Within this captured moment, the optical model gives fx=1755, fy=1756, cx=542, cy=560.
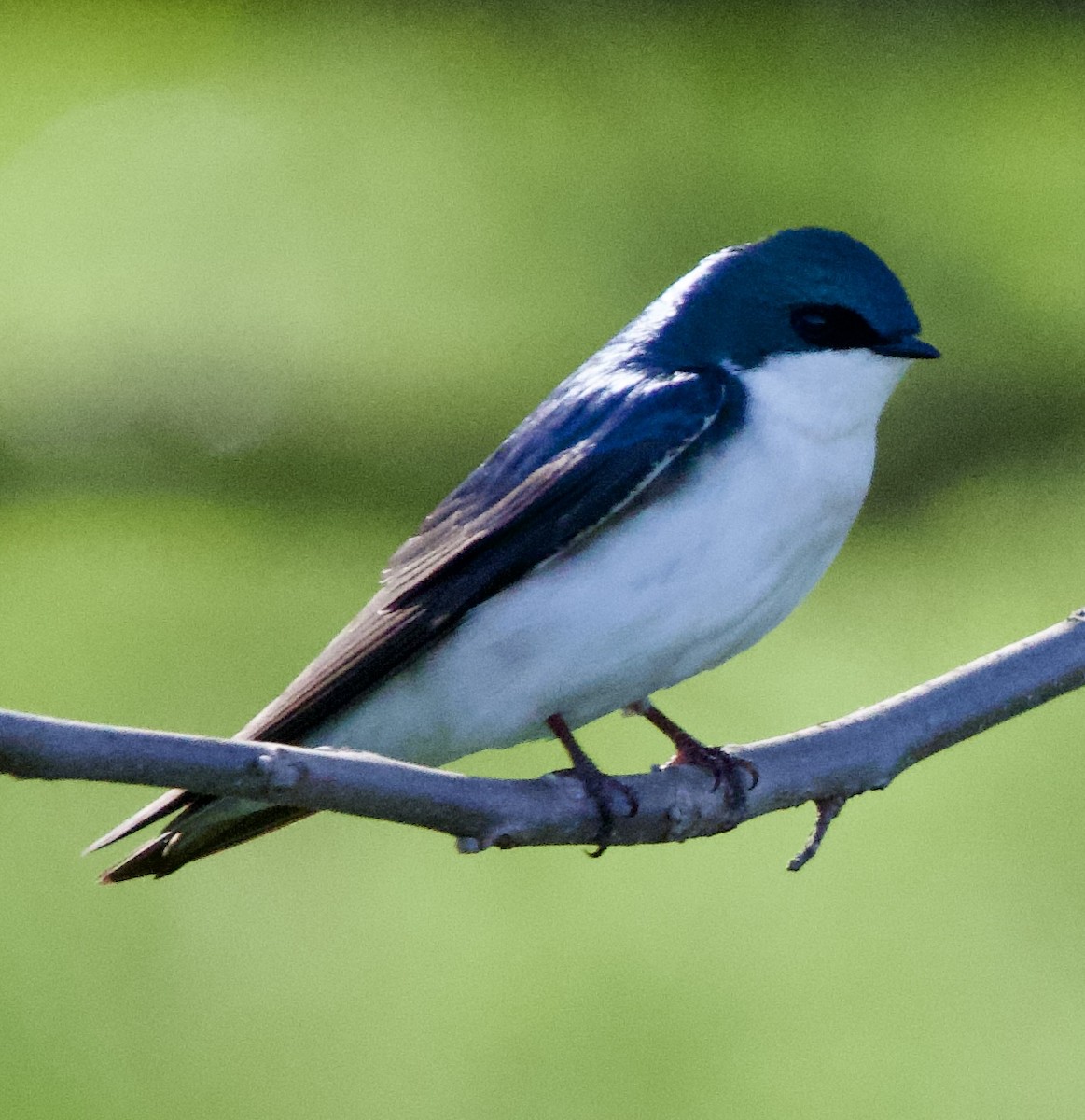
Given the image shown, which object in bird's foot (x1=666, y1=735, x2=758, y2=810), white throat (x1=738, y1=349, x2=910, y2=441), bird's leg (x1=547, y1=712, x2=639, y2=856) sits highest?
white throat (x1=738, y1=349, x2=910, y2=441)

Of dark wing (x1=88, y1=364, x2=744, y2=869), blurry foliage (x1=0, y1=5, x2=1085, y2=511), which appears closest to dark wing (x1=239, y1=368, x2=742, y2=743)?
dark wing (x1=88, y1=364, x2=744, y2=869)

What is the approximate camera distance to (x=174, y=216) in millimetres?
2365

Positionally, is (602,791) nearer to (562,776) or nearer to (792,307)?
(562,776)

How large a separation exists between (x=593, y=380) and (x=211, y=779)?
1.86 ft

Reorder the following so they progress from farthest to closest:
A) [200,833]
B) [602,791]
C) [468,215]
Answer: [468,215]
[200,833]
[602,791]

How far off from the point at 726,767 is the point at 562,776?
0.54 feet

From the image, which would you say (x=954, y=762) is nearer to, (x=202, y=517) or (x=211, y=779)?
(x=202, y=517)

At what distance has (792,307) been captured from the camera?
45.3 inches

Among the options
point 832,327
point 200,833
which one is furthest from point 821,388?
point 200,833

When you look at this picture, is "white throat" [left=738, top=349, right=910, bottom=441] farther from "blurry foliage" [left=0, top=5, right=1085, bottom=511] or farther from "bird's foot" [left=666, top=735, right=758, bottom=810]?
"blurry foliage" [left=0, top=5, right=1085, bottom=511]

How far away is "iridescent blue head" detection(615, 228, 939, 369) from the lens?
1.13 meters

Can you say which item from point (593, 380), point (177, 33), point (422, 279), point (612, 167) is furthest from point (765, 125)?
point (593, 380)

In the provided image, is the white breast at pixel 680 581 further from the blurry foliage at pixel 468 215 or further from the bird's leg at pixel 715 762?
the blurry foliage at pixel 468 215

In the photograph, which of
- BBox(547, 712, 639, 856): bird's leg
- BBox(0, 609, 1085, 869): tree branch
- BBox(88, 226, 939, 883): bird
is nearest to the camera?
BBox(0, 609, 1085, 869): tree branch
